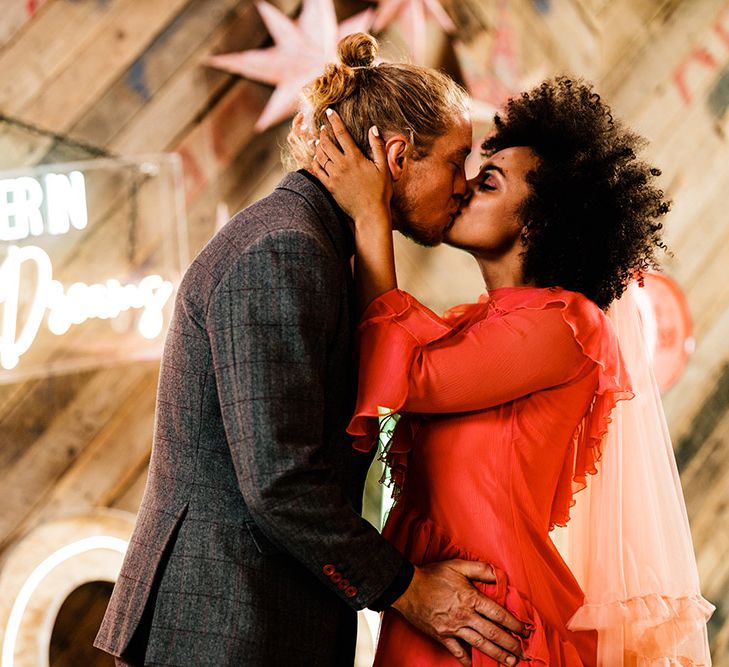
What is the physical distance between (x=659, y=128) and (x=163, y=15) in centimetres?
178

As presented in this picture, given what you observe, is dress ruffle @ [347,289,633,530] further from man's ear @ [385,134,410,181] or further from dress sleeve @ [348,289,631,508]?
man's ear @ [385,134,410,181]

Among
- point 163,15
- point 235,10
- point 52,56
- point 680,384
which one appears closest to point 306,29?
point 235,10

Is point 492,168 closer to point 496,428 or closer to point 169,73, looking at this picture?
point 496,428

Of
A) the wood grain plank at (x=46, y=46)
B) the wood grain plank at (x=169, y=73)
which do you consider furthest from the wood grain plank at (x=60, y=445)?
the wood grain plank at (x=46, y=46)

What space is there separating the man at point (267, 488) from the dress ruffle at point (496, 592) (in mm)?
29

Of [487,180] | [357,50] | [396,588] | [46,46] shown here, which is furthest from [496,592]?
[46,46]

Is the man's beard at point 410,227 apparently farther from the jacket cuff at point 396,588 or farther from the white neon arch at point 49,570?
the white neon arch at point 49,570

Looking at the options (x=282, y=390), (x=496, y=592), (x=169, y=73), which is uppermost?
(x=169, y=73)

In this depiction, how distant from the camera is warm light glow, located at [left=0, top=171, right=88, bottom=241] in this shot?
8.75ft

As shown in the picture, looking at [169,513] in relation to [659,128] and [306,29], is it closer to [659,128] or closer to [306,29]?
[306,29]

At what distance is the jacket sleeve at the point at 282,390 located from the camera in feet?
4.21

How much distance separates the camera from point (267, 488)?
50.6 inches

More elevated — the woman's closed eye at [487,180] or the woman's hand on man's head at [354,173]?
the woman's closed eye at [487,180]

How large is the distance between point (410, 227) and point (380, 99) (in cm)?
25
